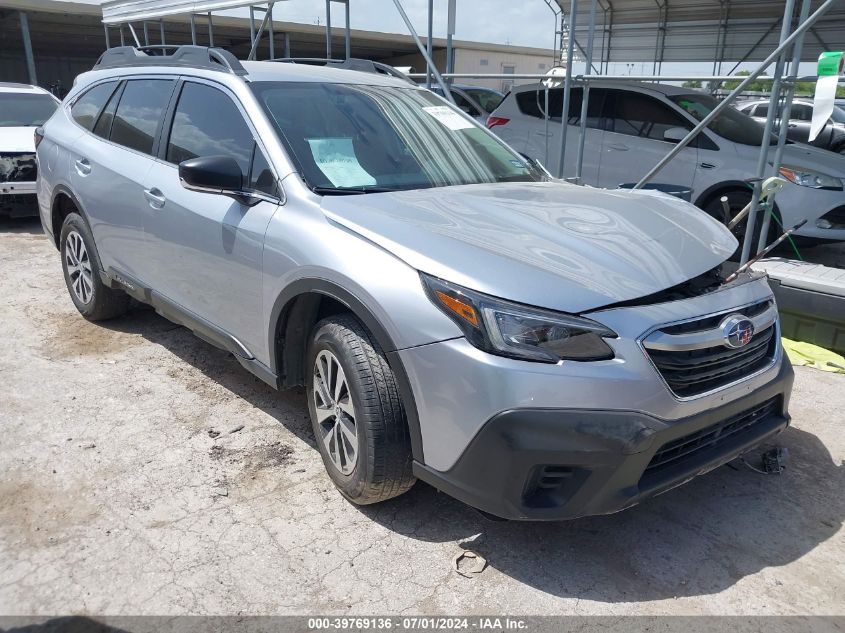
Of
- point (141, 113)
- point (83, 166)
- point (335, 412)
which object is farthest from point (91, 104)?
point (335, 412)

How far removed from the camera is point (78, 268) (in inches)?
195

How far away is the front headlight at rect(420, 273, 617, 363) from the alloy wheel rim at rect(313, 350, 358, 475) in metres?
0.67

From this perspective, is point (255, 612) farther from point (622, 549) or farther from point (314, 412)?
point (622, 549)

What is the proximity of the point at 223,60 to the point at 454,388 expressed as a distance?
2369mm

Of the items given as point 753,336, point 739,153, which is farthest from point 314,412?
point 739,153

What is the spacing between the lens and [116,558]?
261 centimetres

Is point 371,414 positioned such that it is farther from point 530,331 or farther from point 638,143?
point 638,143

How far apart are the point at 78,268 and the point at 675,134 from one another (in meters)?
5.81

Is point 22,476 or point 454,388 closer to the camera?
point 454,388

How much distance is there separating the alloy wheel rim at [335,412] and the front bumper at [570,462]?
0.44 metres

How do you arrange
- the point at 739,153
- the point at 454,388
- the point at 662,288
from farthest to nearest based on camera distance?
the point at 739,153 → the point at 662,288 → the point at 454,388

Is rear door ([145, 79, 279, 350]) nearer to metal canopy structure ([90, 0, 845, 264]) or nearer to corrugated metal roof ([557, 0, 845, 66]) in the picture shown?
metal canopy structure ([90, 0, 845, 264])

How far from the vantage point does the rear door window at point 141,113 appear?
3.99m

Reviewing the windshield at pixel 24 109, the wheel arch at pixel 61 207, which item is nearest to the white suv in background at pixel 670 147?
the wheel arch at pixel 61 207
